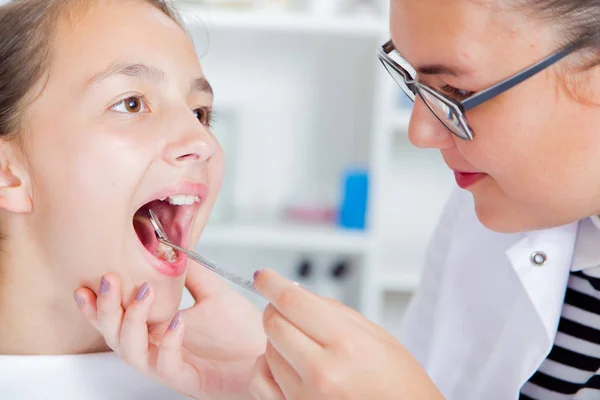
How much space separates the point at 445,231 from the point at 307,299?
63 centimetres

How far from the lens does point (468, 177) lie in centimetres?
99

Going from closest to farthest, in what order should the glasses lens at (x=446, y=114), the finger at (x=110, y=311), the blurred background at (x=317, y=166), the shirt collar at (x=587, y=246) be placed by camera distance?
the glasses lens at (x=446, y=114)
the finger at (x=110, y=311)
the shirt collar at (x=587, y=246)
the blurred background at (x=317, y=166)

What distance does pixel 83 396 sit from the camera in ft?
3.49

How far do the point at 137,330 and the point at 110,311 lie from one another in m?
0.05

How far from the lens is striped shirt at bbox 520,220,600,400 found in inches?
42.1

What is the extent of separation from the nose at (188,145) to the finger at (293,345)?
353mm

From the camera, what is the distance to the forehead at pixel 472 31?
0.83m

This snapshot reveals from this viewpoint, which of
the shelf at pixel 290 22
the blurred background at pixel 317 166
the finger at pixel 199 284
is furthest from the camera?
the blurred background at pixel 317 166

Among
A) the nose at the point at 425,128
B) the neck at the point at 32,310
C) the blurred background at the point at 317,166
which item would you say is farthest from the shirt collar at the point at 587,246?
the blurred background at the point at 317,166

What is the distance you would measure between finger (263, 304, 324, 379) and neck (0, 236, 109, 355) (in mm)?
430

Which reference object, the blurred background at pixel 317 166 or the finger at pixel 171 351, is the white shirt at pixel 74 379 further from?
the blurred background at pixel 317 166

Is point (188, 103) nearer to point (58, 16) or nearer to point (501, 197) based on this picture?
point (58, 16)

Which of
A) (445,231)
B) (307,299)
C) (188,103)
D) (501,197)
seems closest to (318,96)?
(445,231)

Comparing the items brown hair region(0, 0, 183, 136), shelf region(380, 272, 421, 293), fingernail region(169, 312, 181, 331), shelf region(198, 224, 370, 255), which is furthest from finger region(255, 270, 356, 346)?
shelf region(380, 272, 421, 293)
